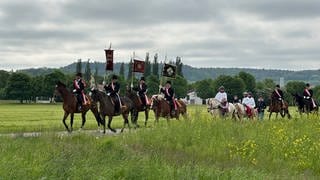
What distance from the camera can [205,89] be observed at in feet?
488

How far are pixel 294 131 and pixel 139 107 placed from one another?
13.8 meters

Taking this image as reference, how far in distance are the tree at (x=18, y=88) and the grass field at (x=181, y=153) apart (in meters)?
110

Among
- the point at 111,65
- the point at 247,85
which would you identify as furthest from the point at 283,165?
the point at 247,85

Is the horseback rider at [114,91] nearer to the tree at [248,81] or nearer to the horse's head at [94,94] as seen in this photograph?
the horse's head at [94,94]

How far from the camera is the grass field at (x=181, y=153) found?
11734 millimetres

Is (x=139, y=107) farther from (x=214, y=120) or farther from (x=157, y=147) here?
(x=157, y=147)

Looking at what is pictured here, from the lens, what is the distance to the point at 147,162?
1332 centimetres

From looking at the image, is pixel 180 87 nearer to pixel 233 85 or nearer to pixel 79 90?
pixel 233 85

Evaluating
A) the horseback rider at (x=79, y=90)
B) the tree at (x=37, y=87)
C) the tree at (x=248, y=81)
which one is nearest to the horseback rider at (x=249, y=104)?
the horseback rider at (x=79, y=90)

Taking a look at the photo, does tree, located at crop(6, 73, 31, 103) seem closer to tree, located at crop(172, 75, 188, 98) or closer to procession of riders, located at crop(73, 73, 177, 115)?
tree, located at crop(172, 75, 188, 98)

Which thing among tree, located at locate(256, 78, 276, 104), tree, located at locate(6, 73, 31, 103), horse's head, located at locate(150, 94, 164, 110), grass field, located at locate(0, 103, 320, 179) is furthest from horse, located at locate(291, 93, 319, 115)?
tree, located at locate(6, 73, 31, 103)

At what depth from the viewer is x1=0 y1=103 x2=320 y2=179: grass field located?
11734 mm

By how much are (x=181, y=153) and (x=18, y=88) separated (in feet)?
380

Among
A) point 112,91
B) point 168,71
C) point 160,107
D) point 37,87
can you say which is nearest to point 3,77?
point 37,87
